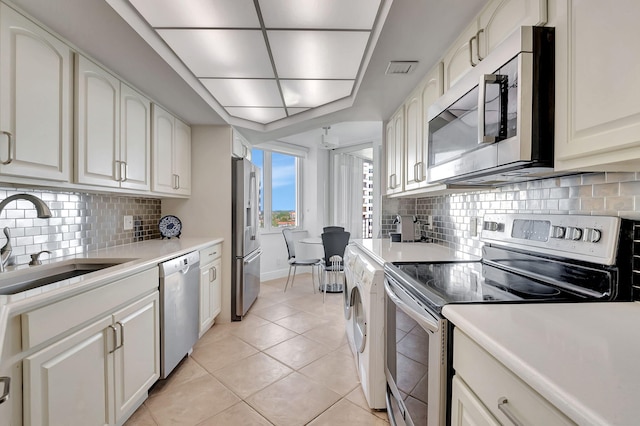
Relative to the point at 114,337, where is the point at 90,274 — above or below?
above

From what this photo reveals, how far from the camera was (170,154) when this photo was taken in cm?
263

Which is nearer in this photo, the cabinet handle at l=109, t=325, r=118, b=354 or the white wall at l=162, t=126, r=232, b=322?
the cabinet handle at l=109, t=325, r=118, b=354

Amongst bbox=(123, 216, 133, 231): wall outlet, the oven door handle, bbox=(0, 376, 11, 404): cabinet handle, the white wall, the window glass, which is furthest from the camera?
the window glass

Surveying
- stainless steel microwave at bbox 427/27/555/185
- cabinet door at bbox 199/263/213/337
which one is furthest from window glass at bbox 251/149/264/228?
stainless steel microwave at bbox 427/27/555/185

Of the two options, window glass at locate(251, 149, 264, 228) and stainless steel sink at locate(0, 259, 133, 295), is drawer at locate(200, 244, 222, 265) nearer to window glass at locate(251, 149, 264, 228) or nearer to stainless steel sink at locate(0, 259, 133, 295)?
stainless steel sink at locate(0, 259, 133, 295)

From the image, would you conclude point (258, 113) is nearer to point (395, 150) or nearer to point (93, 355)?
point (395, 150)

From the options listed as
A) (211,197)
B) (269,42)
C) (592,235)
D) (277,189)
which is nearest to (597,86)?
(592,235)

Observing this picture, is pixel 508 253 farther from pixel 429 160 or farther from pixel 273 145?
pixel 273 145

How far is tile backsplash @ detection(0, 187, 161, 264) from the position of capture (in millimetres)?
1554

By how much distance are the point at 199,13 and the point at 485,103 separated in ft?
4.56

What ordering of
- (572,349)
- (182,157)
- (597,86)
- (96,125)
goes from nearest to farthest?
(572,349) → (597,86) → (96,125) → (182,157)

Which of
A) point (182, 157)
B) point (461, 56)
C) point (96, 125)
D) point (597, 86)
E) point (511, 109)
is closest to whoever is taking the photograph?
point (597, 86)

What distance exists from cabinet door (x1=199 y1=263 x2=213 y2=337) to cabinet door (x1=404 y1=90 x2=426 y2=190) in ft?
5.98

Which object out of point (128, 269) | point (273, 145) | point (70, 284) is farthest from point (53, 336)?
point (273, 145)
